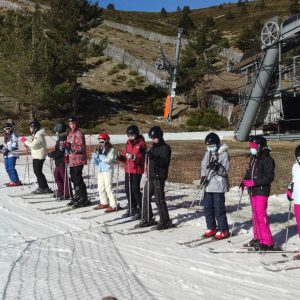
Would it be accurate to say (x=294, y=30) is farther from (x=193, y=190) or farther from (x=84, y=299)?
(x=84, y=299)

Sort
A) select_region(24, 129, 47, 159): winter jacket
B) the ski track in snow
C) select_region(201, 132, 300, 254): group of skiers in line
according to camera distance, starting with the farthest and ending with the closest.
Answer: select_region(24, 129, 47, 159): winter jacket → select_region(201, 132, 300, 254): group of skiers in line → the ski track in snow

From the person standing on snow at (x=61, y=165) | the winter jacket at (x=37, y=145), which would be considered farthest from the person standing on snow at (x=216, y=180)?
the winter jacket at (x=37, y=145)

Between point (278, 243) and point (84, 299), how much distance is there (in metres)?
3.96

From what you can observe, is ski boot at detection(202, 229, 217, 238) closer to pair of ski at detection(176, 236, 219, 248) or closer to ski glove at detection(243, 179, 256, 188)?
pair of ski at detection(176, 236, 219, 248)

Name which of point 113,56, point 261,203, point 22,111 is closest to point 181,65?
point 22,111

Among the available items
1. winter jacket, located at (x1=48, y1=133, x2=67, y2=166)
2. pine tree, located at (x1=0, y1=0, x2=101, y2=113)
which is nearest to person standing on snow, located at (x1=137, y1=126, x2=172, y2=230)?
winter jacket, located at (x1=48, y1=133, x2=67, y2=166)

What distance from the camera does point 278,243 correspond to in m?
8.25

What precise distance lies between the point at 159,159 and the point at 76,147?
2.62m

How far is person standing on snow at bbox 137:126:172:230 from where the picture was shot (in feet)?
29.3

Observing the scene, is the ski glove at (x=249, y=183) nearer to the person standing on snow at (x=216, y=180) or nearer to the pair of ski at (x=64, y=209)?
the person standing on snow at (x=216, y=180)

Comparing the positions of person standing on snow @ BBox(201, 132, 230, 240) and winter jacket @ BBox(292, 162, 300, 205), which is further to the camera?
person standing on snow @ BBox(201, 132, 230, 240)

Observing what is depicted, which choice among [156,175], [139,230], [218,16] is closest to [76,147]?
[156,175]

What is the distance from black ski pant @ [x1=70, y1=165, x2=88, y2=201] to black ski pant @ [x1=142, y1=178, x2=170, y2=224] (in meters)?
2.06

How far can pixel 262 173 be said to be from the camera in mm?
7711
